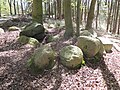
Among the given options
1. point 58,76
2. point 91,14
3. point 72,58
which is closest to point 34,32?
point 91,14

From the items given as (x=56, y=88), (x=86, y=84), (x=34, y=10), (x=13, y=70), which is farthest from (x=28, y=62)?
(x=34, y=10)

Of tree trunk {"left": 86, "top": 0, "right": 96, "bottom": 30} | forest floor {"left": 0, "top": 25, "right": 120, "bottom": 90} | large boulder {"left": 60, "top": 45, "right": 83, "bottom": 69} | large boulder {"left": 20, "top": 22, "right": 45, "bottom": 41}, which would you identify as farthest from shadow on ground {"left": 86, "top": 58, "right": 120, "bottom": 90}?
tree trunk {"left": 86, "top": 0, "right": 96, "bottom": 30}

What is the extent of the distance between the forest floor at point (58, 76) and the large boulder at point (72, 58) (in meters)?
0.17

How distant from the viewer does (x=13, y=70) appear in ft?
21.1

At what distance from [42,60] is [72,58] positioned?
3.25ft

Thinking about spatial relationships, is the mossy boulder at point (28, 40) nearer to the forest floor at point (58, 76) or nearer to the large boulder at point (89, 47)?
the forest floor at point (58, 76)

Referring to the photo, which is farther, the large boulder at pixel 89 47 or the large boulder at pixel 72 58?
the large boulder at pixel 89 47

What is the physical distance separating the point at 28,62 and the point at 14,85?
1213 mm

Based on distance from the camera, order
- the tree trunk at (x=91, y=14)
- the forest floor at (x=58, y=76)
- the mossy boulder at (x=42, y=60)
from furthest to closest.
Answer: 1. the tree trunk at (x=91, y=14)
2. the mossy boulder at (x=42, y=60)
3. the forest floor at (x=58, y=76)

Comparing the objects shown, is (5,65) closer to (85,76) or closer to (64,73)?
(64,73)

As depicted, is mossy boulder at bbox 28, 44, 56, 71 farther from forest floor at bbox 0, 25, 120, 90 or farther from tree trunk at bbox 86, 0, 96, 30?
tree trunk at bbox 86, 0, 96, 30

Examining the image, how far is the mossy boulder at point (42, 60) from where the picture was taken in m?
6.48

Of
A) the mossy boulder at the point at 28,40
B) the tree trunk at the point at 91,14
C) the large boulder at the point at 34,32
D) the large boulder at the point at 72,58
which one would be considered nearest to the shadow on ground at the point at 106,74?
the large boulder at the point at 72,58

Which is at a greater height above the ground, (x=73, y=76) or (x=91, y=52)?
(x=91, y=52)
